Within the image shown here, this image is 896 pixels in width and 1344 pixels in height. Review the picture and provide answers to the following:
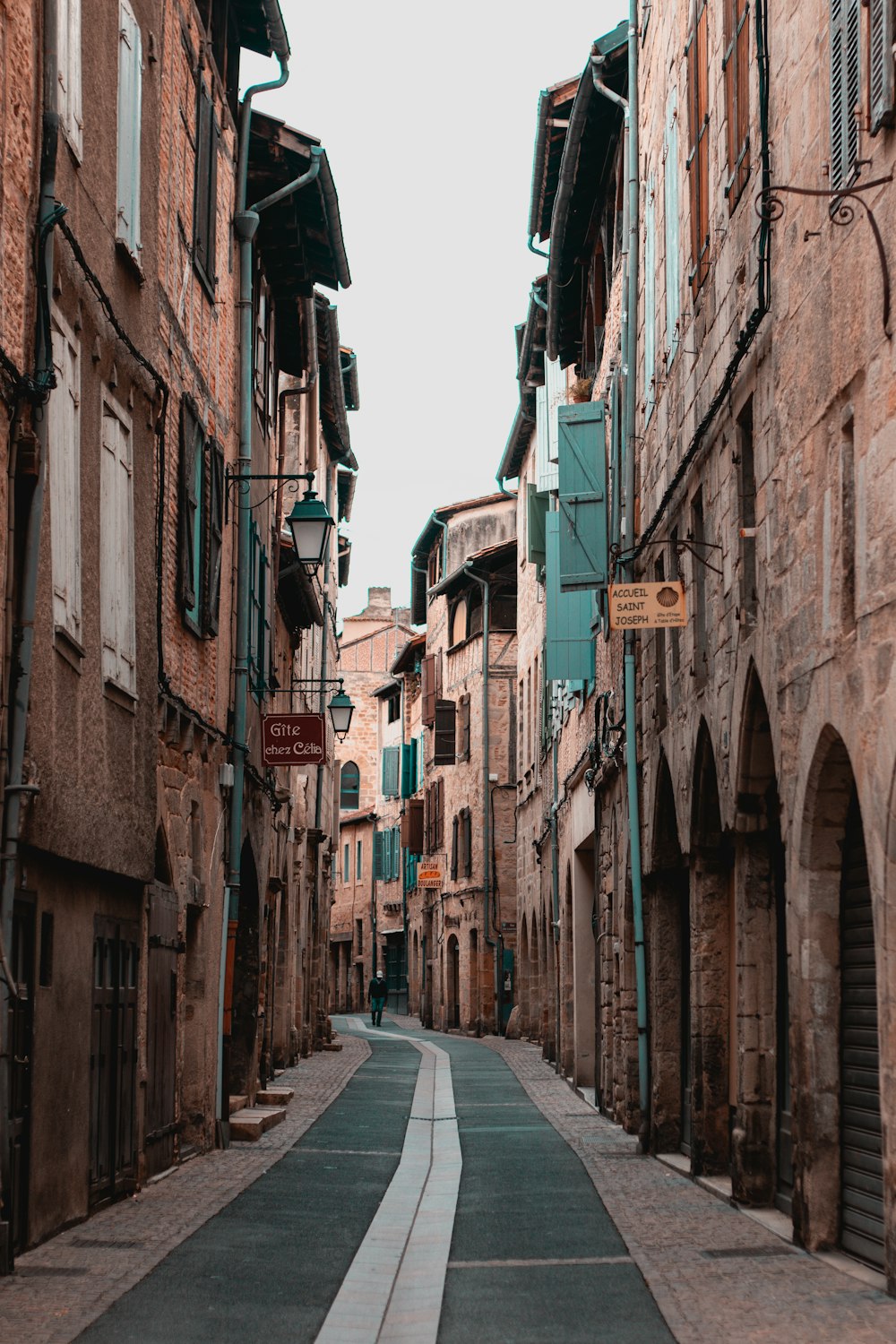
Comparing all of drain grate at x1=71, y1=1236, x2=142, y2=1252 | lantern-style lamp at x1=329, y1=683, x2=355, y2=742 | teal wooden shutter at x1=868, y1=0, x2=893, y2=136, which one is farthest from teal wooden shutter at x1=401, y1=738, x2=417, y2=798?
teal wooden shutter at x1=868, y1=0, x2=893, y2=136

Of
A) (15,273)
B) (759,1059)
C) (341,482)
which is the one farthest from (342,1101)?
(341,482)

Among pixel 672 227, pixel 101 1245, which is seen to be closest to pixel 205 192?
pixel 672 227

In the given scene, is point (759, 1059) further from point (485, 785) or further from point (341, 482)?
point (341, 482)

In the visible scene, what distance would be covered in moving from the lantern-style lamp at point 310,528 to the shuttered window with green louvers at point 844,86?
8.34 m

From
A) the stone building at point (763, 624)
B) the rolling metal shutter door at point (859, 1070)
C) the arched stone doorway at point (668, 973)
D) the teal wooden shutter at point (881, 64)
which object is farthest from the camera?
the arched stone doorway at point (668, 973)

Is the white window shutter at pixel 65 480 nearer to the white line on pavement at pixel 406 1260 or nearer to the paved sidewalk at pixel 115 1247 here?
the paved sidewalk at pixel 115 1247

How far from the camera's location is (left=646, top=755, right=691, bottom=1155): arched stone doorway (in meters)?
14.4

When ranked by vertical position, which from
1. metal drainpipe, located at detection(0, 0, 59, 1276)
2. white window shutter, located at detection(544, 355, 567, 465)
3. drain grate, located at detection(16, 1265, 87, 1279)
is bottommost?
drain grate, located at detection(16, 1265, 87, 1279)

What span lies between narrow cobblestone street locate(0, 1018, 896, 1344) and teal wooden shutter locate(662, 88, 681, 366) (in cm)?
630

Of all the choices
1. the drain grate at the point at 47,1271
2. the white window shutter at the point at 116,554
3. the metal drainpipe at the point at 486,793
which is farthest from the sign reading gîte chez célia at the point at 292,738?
the metal drainpipe at the point at 486,793

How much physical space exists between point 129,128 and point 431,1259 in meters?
7.04

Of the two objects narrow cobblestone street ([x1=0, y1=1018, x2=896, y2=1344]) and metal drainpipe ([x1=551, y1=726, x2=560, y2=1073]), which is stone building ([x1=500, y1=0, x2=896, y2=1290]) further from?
metal drainpipe ([x1=551, y1=726, x2=560, y2=1073])

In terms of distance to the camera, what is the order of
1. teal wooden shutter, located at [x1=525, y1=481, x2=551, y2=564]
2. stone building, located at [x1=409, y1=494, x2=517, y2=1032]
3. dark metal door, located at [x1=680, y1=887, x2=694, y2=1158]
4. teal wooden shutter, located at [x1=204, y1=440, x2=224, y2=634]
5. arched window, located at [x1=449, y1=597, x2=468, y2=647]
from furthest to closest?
arched window, located at [x1=449, y1=597, x2=468, y2=647]
stone building, located at [x1=409, y1=494, x2=517, y2=1032]
teal wooden shutter, located at [x1=525, y1=481, x2=551, y2=564]
teal wooden shutter, located at [x1=204, y1=440, x2=224, y2=634]
dark metal door, located at [x1=680, y1=887, x2=694, y2=1158]

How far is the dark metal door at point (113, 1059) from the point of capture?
35.0 ft
